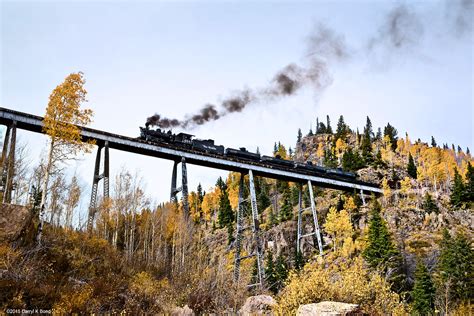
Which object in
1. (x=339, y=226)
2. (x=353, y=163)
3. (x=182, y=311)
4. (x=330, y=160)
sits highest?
(x=330, y=160)

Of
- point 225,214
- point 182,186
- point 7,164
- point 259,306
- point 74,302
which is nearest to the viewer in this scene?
point 74,302

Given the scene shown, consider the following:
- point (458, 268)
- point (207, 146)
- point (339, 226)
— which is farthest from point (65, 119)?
point (339, 226)

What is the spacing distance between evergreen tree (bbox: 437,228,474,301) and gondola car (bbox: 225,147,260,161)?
54.7 ft

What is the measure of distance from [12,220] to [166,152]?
1311cm

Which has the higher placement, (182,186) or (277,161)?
(277,161)

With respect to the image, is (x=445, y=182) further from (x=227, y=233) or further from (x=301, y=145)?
(x=301, y=145)

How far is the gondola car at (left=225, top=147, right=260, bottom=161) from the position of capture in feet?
107

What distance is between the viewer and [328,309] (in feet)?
32.9

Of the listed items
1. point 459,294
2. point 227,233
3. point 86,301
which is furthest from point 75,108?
point 227,233

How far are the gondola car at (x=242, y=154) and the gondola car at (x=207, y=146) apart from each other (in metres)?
0.70

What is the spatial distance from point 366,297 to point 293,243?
136ft

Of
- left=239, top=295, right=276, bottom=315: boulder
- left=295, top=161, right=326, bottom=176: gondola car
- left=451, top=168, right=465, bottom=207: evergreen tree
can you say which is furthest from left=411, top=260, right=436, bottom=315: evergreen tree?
left=451, top=168, right=465, bottom=207: evergreen tree

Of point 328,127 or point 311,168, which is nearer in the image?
point 311,168

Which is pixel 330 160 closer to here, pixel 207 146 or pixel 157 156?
pixel 207 146
